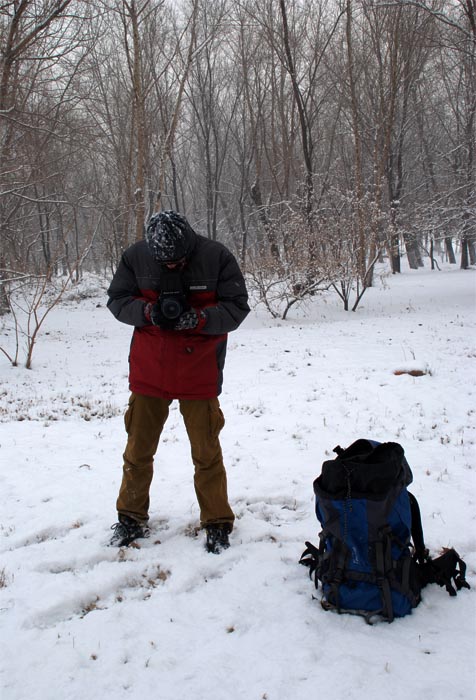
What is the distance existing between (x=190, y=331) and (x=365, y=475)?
1.29 metres

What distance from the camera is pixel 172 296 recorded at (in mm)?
2734

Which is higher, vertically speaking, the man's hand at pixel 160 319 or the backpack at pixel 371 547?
the man's hand at pixel 160 319

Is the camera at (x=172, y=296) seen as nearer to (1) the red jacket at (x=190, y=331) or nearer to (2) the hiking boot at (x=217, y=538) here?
(1) the red jacket at (x=190, y=331)

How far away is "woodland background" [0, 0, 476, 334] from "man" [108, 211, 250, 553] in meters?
6.61

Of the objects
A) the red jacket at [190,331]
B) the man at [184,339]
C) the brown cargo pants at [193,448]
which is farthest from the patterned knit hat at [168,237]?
the brown cargo pants at [193,448]

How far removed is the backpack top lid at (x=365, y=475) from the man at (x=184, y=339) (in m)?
0.77

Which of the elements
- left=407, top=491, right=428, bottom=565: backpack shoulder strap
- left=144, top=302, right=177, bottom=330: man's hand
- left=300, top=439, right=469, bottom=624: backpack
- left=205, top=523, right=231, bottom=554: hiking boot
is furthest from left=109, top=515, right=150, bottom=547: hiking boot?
left=407, top=491, right=428, bottom=565: backpack shoulder strap

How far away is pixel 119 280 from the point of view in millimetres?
2982

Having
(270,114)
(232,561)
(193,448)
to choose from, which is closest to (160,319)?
(193,448)

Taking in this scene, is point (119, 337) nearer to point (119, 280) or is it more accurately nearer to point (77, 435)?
point (77, 435)

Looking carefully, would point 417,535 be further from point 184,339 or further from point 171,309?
point 171,309

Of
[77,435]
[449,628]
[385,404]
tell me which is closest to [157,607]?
[449,628]

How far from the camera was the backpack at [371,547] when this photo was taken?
2.34 meters

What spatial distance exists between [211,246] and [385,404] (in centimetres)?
407
